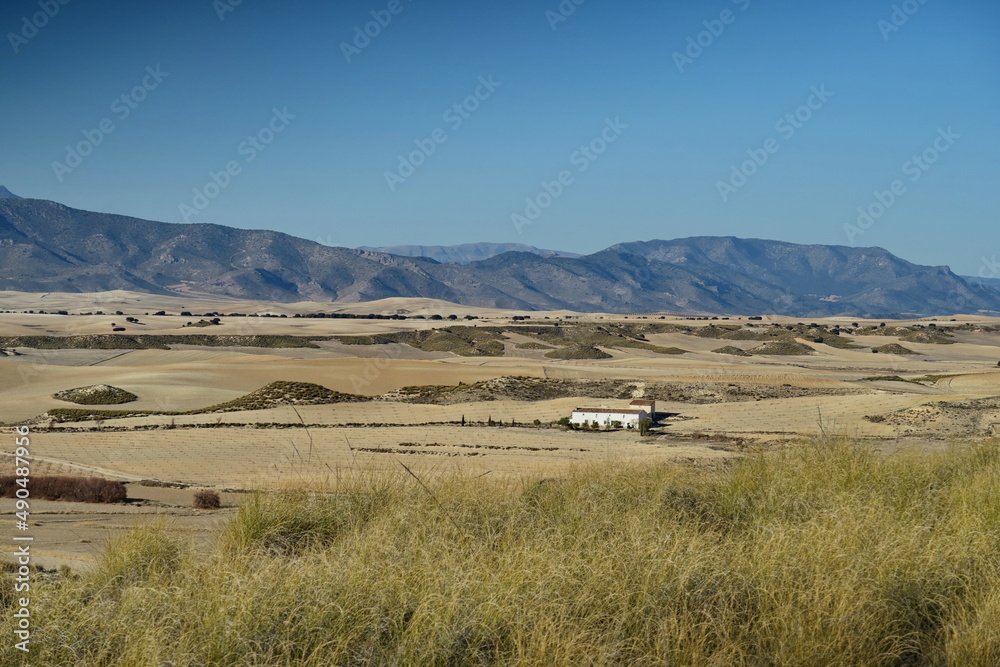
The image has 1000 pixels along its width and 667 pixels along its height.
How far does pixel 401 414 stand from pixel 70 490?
23468 mm

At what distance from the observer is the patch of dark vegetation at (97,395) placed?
43625mm

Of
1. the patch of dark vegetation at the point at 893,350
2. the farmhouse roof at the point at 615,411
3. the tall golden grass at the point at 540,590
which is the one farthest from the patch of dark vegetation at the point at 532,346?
the tall golden grass at the point at 540,590

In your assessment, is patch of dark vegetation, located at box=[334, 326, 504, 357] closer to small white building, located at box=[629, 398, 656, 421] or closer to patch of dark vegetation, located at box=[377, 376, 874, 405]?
patch of dark vegetation, located at box=[377, 376, 874, 405]

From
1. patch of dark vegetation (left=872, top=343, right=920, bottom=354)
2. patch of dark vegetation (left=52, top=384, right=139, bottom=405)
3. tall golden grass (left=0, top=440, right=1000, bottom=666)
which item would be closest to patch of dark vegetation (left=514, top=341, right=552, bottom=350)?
patch of dark vegetation (left=872, top=343, right=920, bottom=354)

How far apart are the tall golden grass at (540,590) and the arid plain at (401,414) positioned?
2.38 metres

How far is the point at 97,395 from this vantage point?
146ft

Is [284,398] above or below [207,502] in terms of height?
above

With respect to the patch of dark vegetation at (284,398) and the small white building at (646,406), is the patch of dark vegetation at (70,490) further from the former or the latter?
the small white building at (646,406)

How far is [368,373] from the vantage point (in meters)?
59.4

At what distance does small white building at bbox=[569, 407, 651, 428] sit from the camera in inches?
1372

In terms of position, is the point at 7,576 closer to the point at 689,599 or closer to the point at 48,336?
the point at 689,599

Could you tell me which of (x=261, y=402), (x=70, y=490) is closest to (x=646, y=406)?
(x=261, y=402)

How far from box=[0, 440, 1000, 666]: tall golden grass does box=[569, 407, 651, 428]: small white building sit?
25439 mm

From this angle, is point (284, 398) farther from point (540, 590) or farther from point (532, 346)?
point (532, 346)
